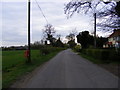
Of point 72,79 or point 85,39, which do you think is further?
point 85,39

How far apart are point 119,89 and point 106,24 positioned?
16.9 metres

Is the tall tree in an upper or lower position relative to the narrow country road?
upper

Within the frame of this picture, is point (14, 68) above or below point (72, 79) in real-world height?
below

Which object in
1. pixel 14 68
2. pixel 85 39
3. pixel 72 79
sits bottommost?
pixel 14 68

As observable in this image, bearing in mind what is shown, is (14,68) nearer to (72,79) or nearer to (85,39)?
(72,79)

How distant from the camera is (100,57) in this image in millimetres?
27094

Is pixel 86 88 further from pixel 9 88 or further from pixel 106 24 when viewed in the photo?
pixel 106 24

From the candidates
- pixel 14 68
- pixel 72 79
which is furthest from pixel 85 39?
pixel 72 79

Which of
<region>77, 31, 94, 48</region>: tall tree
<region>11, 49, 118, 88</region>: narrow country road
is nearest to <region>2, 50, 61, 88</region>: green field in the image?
<region>11, 49, 118, 88</region>: narrow country road

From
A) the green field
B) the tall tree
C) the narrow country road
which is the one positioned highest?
the tall tree

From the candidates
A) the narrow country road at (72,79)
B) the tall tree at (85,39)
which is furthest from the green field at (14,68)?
the tall tree at (85,39)

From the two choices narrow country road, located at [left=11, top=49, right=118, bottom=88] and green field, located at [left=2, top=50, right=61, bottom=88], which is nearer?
narrow country road, located at [left=11, top=49, right=118, bottom=88]

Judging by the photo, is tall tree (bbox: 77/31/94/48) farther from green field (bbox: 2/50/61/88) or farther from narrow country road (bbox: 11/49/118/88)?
narrow country road (bbox: 11/49/118/88)

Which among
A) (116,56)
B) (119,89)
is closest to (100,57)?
(116,56)
